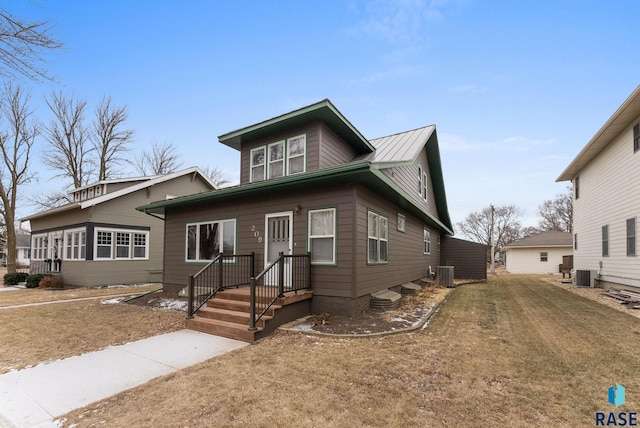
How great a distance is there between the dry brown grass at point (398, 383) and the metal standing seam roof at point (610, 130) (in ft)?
22.8

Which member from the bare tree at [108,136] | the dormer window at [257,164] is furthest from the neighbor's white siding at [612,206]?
the bare tree at [108,136]

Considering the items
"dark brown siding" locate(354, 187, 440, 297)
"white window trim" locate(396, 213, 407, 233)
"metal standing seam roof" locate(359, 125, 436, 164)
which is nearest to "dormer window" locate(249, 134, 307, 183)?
"metal standing seam roof" locate(359, 125, 436, 164)

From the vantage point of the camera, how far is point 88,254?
47.8 feet

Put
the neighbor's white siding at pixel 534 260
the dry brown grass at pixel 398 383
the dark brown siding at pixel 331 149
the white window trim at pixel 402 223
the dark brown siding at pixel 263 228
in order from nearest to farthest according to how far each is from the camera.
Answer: the dry brown grass at pixel 398 383
the dark brown siding at pixel 263 228
the dark brown siding at pixel 331 149
the white window trim at pixel 402 223
the neighbor's white siding at pixel 534 260

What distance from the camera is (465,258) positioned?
61.4 feet

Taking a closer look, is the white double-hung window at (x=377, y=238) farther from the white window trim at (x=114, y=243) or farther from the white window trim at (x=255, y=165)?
the white window trim at (x=114, y=243)

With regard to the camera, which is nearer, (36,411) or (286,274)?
(36,411)

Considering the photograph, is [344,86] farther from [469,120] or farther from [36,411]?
[36,411]

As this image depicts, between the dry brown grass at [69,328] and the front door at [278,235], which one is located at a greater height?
the front door at [278,235]

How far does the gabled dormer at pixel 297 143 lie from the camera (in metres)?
Result: 8.81

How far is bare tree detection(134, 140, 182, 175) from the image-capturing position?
95.9ft

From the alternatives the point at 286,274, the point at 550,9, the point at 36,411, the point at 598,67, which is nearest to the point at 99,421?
the point at 36,411

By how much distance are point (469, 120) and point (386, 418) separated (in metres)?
15.6

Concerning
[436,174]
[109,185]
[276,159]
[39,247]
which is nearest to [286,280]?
[276,159]
